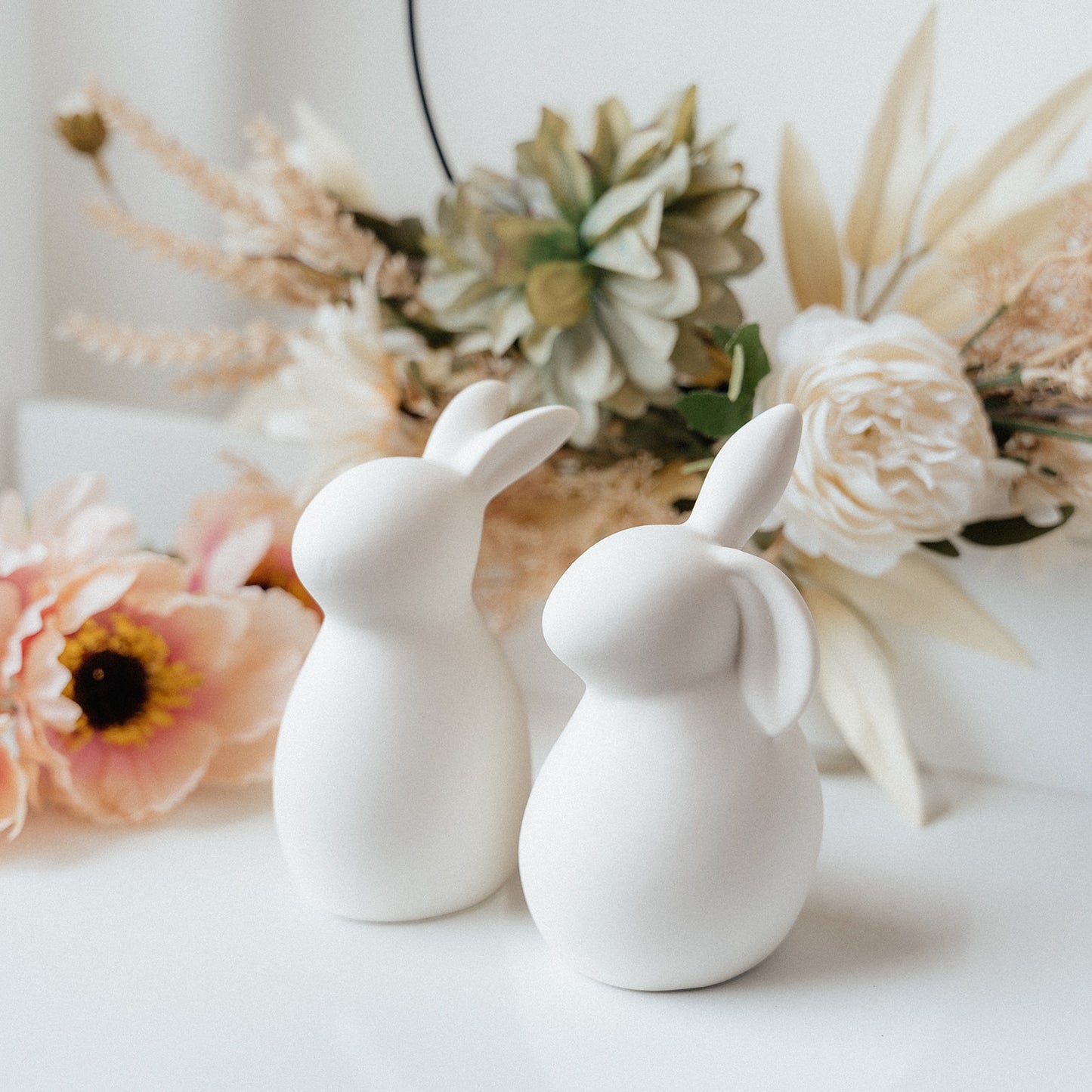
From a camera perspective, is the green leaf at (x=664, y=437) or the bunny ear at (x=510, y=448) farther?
the green leaf at (x=664, y=437)

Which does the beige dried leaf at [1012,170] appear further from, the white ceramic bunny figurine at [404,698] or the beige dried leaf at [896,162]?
the white ceramic bunny figurine at [404,698]

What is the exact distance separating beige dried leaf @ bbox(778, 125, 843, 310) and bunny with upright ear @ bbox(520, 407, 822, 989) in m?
0.22

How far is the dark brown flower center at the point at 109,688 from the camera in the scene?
1.46 feet

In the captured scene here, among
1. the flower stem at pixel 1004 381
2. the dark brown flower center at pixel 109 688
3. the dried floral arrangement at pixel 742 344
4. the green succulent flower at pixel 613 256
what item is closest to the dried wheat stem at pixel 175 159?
the dried floral arrangement at pixel 742 344

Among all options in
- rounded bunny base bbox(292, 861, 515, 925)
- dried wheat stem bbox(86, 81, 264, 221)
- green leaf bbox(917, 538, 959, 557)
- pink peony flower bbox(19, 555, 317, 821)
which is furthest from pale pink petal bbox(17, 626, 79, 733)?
green leaf bbox(917, 538, 959, 557)

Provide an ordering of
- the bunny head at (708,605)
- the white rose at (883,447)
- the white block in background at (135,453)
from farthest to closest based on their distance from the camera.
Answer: the white block in background at (135,453)
the white rose at (883,447)
the bunny head at (708,605)

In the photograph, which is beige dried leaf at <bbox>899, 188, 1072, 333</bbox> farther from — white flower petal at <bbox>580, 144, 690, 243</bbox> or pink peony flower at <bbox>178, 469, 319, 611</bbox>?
pink peony flower at <bbox>178, 469, 319, 611</bbox>

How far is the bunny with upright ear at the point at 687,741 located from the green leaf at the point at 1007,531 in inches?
7.0

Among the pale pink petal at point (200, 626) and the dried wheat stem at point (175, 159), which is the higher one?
the dried wheat stem at point (175, 159)

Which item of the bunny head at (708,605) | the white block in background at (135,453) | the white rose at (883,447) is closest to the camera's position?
the bunny head at (708,605)

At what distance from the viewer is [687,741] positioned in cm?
32

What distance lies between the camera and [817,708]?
1.73 feet

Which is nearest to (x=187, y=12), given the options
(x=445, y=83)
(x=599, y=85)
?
(x=445, y=83)

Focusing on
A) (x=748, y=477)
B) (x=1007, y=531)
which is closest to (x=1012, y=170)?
(x=1007, y=531)
